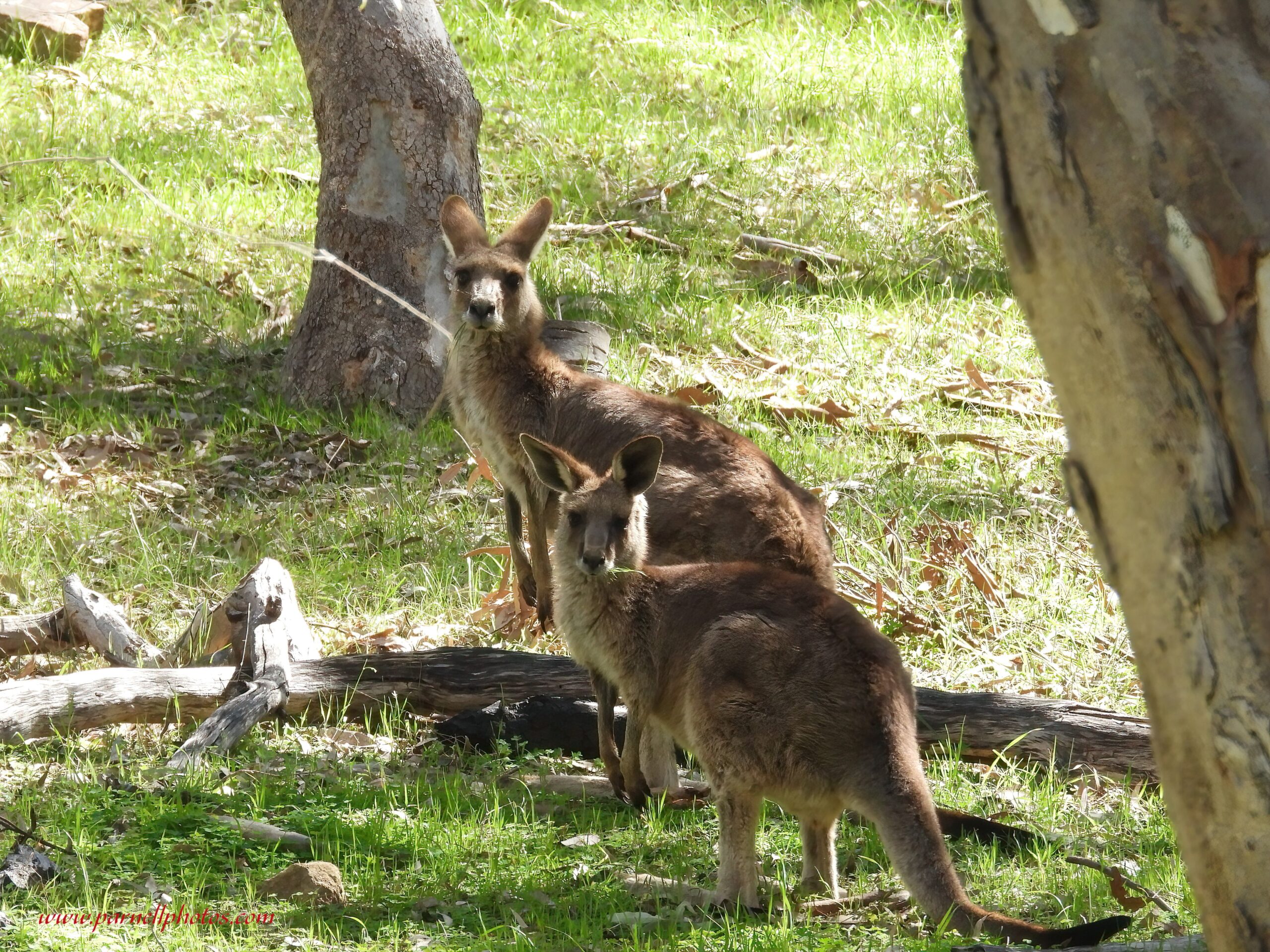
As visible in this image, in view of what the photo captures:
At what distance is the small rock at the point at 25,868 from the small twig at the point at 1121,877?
2990 millimetres

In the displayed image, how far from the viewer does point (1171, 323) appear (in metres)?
→ 2.09

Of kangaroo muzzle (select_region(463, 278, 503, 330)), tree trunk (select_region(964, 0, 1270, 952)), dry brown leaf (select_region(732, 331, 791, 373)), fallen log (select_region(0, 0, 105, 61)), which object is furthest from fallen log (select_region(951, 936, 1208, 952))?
fallen log (select_region(0, 0, 105, 61))

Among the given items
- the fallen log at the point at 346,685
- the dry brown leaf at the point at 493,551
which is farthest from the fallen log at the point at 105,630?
the dry brown leaf at the point at 493,551

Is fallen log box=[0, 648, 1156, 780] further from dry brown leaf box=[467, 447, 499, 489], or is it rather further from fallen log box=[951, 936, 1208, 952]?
fallen log box=[951, 936, 1208, 952]

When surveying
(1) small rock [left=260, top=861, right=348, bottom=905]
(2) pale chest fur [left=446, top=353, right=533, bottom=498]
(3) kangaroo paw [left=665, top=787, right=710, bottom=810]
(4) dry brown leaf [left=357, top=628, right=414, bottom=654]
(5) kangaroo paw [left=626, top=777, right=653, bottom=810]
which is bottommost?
(1) small rock [left=260, top=861, right=348, bottom=905]

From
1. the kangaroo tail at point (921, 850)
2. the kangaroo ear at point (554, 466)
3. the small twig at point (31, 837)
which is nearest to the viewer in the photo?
the kangaroo tail at point (921, 850)

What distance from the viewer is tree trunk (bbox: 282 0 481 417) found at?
8.17m

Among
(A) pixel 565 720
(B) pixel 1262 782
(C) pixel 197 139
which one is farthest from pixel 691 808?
(C) pixel 197 139

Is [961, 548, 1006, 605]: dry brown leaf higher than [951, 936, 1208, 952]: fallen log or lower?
higher

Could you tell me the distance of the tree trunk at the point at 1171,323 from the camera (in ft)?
6.72

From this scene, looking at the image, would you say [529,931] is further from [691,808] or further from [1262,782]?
[1262,782]

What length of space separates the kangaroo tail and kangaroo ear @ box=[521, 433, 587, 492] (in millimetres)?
1511

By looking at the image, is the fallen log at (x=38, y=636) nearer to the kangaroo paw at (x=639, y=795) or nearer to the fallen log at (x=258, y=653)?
the fallen log at (x=258, y=653)

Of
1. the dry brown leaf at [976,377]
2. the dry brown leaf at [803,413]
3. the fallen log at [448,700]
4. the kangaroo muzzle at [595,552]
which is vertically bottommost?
the fallen log at [448,700]
